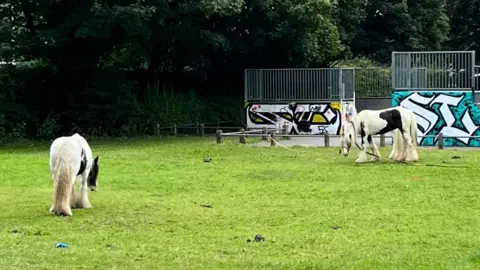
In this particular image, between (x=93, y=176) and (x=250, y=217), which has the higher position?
(x=93, y=176)

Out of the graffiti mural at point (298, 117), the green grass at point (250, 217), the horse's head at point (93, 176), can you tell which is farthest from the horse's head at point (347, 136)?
the graffiti mural at point (298, 117)

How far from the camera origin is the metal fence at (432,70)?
1142 inches

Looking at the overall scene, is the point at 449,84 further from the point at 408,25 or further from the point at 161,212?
→ the point at 408,25

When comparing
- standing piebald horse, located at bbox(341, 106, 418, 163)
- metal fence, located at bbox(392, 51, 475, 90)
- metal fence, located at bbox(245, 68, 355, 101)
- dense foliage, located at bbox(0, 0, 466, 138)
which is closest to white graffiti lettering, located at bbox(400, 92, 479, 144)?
metal fence, located at bbox(392, 51, 475, 90)

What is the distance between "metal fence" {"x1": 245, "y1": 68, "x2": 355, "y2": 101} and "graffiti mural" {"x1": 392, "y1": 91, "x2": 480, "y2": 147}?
7.61 metres

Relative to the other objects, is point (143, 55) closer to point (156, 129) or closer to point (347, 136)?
point (156, 129)

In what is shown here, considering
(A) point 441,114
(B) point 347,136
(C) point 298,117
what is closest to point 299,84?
(C) point 298,117

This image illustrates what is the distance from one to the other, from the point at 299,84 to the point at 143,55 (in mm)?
7653

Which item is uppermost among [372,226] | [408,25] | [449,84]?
[408,25]

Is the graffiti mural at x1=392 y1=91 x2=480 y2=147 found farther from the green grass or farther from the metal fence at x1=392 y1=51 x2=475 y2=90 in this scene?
the green grass

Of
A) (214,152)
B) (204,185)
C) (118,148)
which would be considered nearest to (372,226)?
(204,185)

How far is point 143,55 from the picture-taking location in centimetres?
3869

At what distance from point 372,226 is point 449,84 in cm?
1838

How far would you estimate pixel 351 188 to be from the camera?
17062mm
